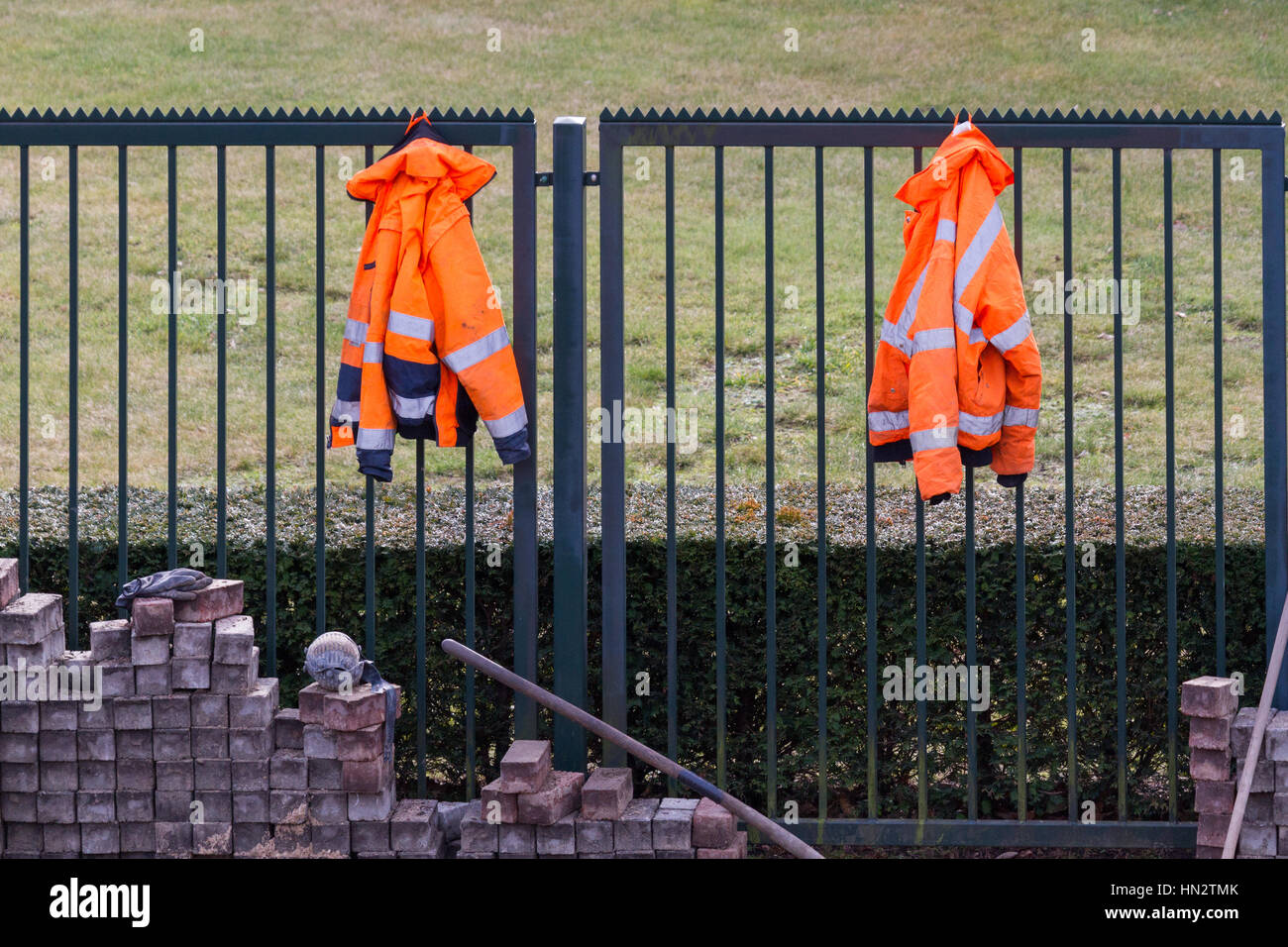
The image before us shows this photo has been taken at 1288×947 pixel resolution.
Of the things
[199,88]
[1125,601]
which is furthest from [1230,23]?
[1125,601]

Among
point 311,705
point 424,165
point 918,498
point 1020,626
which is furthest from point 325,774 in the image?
point 1020,626

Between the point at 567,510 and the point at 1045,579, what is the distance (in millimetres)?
1845

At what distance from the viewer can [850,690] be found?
551 centimetres

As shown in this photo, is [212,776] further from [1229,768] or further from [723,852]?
[1229,768]

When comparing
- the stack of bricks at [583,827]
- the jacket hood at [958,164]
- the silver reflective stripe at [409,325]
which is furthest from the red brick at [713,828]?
the jacket hood at [958,164]

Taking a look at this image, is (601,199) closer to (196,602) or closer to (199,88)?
(196,602)

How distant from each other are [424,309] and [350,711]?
1.39 metres

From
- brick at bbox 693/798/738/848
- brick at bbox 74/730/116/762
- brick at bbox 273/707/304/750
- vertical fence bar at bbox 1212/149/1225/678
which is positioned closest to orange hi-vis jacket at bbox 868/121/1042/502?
vertical fence bar at bbox 1212/149/1225/678

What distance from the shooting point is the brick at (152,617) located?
482 cm

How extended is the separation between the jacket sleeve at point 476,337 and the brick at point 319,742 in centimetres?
111

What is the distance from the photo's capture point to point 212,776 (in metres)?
4.93

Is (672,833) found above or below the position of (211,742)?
below

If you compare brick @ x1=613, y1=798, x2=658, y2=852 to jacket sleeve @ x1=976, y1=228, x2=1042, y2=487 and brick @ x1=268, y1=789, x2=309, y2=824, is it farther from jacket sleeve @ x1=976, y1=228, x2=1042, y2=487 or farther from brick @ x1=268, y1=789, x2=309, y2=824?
jacket sleeve @ x1=976, y1=228, x2=1042, y2=487

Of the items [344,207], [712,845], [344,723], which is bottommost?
[712,845]
